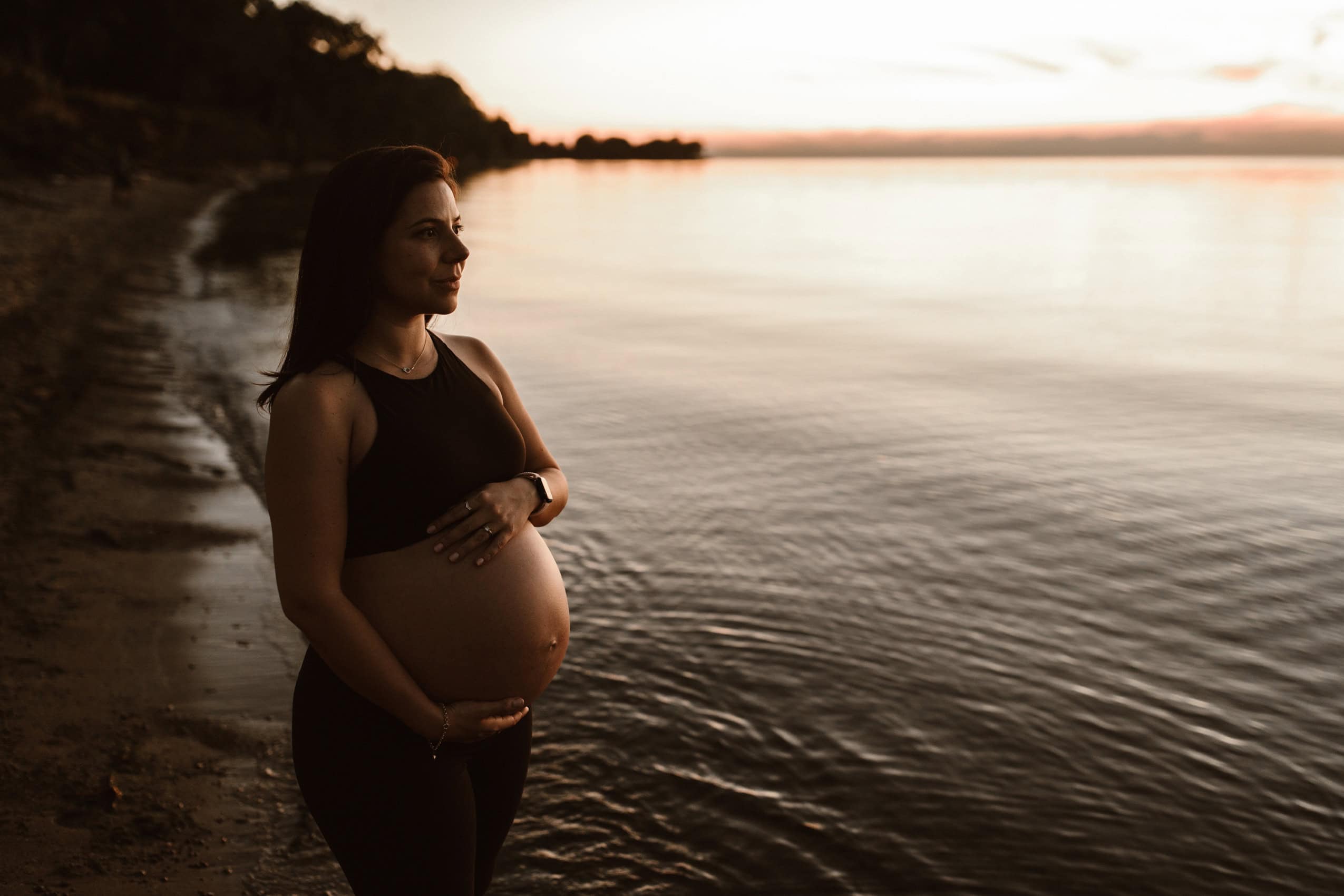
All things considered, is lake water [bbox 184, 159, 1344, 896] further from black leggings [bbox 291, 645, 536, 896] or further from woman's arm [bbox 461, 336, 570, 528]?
woman's arm [bbox 461, 336, 570, 528]

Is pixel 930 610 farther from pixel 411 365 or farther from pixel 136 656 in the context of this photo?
pixel 411 365

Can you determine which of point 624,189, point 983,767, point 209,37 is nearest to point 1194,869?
point 983,767

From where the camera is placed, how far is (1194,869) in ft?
13.4

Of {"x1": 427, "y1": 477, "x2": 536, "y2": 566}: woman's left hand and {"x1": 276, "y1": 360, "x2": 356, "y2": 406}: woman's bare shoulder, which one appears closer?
{"x1": 276, "y1": 360, "x2": 356, "y2": 406}: woman's bare shoulder

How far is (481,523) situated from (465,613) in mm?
205

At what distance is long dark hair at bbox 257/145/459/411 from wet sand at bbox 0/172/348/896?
2342 mm

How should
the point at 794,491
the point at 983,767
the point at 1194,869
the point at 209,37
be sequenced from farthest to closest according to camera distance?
the point at 209,37 → the point at 794,491 → the point at 983,767 → the point at 1194,869

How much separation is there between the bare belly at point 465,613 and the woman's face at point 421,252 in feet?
1.61

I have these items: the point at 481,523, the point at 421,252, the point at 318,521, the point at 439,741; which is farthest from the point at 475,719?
the point at 421,252

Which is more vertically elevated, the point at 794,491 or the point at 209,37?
the point at 209,37

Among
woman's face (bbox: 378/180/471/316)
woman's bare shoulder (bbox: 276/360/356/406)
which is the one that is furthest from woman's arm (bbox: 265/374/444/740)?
woman's face (bbox: 378/180/471/316)

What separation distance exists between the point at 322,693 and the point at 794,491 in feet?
23.4

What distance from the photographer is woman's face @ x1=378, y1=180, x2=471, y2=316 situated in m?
2.06

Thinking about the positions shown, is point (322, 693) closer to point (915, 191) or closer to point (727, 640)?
point (727, 640)
